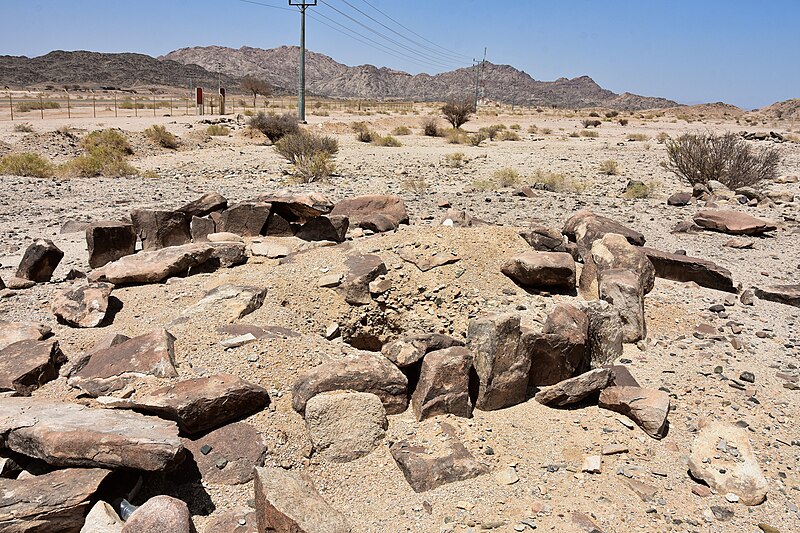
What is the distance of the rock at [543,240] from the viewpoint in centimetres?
695

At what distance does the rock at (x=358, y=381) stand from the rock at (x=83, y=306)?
88.3 inches

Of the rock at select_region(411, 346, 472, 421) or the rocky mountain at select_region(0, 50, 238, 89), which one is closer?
the rock at select_region(411, 346, 472, 421)

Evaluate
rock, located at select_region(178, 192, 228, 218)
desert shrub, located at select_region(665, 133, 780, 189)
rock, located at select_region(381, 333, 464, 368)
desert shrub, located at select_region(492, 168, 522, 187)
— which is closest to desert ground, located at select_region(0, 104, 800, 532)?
rock, located at select_region(381, 333, 464, 368)

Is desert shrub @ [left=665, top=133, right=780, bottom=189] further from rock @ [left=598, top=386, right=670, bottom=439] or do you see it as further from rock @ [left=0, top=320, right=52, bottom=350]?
rock @ [left=0, top=320, right=52, bottom=350]

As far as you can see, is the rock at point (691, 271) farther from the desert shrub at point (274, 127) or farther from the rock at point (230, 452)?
the desert shrub at point (274, 127)

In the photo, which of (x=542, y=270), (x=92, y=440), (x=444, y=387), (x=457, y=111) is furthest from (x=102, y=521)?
(x=457, y=111)

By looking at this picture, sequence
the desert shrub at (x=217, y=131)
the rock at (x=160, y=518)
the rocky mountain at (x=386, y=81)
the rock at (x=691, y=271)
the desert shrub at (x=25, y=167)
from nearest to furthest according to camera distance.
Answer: the rock at (x=160, y=518), the rock at (x=691, y=271), the desert shrub at (x=25, y=167), the desert shrub at (x=217, y=131), the rocky mountain at (x=386, y=81)

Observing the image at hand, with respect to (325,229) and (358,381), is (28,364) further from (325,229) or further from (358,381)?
(325,229)

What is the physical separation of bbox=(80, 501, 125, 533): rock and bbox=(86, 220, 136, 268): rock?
14.9 ft

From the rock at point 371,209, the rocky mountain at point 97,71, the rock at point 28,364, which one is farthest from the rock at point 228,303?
the rocky mountain at point 97,71

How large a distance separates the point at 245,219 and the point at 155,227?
110cm

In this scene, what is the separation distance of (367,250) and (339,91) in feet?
502

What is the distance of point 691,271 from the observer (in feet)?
23.9

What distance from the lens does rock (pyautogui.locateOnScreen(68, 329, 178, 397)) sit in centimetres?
414
